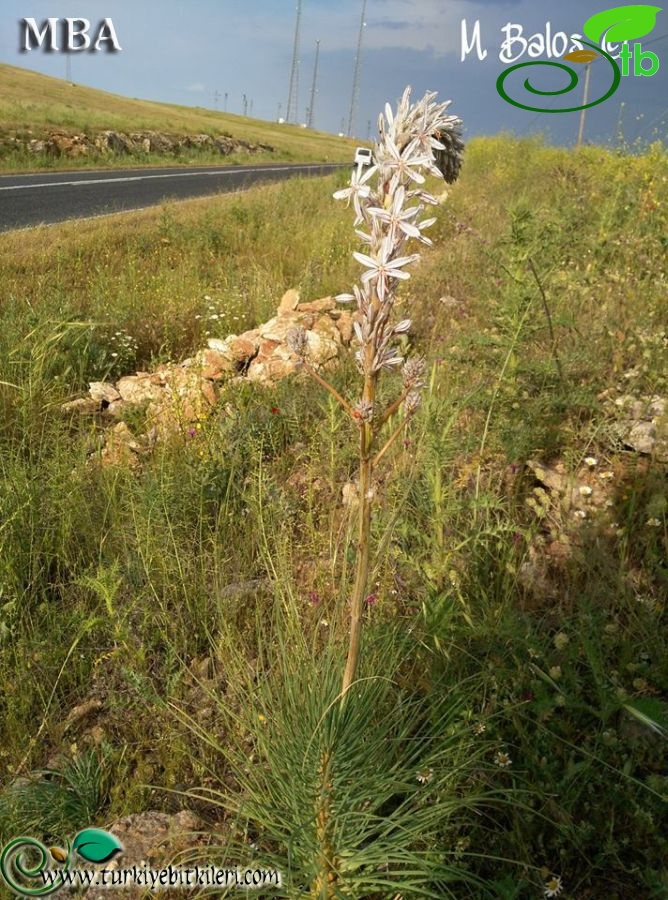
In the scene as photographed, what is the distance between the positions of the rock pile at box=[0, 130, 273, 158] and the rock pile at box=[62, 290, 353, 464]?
18962 mm

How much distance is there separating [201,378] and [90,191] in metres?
13.6

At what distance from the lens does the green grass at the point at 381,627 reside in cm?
168

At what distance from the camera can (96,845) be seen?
1.82 metres

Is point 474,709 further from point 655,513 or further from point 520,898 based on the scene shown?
point 655,513

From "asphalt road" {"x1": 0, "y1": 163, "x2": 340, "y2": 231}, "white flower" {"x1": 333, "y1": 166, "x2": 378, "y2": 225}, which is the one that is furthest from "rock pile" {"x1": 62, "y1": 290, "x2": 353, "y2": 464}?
"asphalt road" {"x1": 0, "y1": 163, "x2": 340, "y2": 231}

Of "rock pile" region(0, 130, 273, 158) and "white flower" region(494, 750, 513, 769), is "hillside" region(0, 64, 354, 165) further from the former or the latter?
"white flower" region(494, 750, 513, 769)

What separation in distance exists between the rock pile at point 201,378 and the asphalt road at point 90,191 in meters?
6.92

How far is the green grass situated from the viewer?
1684mm

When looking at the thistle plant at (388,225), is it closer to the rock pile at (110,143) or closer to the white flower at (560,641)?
the white flower at (560,641)

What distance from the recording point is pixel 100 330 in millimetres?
5785


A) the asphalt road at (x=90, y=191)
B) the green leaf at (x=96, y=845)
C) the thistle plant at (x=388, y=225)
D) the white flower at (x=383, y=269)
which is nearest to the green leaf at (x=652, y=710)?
the thistle plant at (x=388, y=225)

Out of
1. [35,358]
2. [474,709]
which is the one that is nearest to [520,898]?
[474,709]

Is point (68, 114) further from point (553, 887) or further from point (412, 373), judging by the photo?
point (553, 887)

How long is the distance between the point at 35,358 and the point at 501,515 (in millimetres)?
3101
